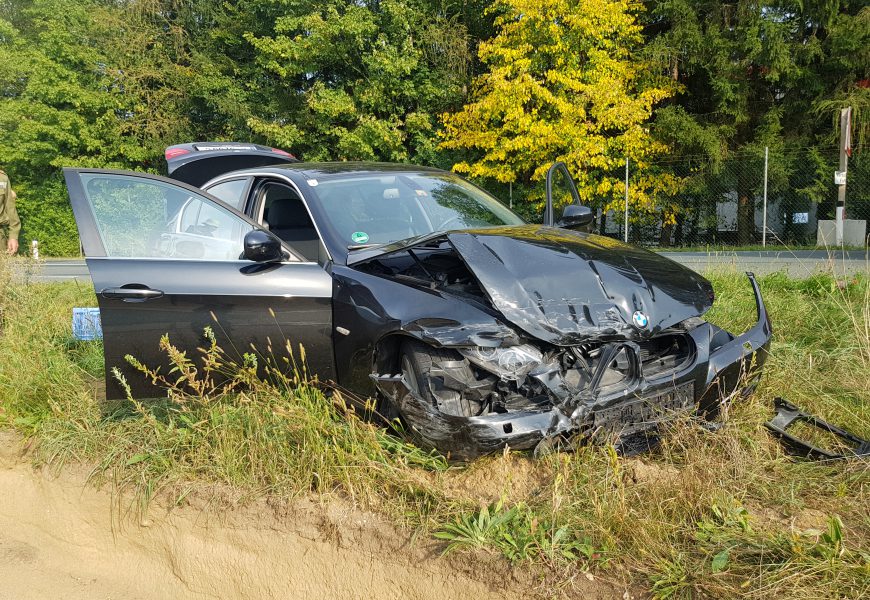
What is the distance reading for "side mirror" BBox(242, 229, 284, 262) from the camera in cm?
361

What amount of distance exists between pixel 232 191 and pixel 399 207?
1368mm

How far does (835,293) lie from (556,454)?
4.41m

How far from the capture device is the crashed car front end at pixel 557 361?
2.96m

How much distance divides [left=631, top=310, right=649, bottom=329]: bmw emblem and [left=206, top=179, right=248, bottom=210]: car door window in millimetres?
2819

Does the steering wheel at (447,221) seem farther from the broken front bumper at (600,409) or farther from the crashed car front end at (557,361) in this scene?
the broken front bumper at (600,409)

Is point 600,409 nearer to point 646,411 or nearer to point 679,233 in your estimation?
point 646,411

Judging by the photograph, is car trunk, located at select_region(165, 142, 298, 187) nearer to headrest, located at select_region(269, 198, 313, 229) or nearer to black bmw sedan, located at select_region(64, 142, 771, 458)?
headrest, located at select_region(269, 198, 313, 229)

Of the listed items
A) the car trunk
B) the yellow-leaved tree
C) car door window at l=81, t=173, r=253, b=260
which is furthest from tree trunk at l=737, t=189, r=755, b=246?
car door window at l=81, t=173, r=253, b=260

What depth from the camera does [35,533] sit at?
12.0 ft

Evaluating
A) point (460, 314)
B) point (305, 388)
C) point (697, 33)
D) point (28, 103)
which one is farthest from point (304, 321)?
point (28, 103)

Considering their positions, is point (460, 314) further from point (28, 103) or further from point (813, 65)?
point (28, 103)

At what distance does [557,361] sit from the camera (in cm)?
307

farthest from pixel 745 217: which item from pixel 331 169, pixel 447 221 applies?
pixel 331 169

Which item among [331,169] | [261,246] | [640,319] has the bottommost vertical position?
[640,319]
